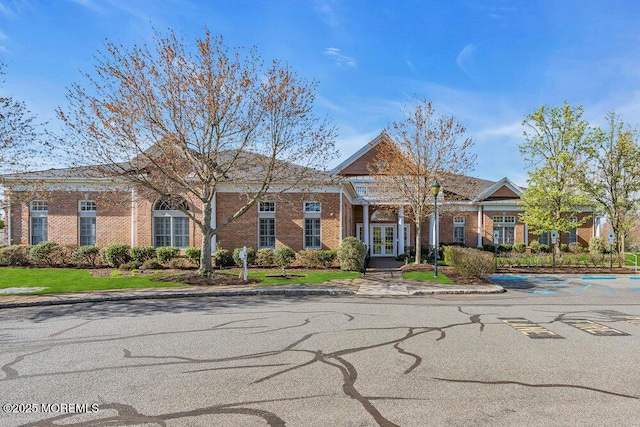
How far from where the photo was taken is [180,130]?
15047 millimetres

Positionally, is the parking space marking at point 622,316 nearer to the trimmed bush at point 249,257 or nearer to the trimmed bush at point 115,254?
the trimmed bush at point 249,257

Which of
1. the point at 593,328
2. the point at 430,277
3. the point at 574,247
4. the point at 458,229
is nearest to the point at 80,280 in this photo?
the point at 430,277

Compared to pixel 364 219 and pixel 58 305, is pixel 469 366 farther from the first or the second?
pixel 364 219

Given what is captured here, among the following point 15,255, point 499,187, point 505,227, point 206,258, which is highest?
point 499,187

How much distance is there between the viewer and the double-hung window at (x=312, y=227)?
21.9m

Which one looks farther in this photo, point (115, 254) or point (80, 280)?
point (115, 254)

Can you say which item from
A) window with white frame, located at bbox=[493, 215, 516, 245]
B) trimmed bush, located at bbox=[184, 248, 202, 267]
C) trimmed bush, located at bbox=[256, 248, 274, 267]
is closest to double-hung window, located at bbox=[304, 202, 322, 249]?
trimmed bush, located at bbox=[256, 248, 274, 267]

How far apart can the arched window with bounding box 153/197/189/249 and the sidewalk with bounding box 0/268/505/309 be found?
846cm

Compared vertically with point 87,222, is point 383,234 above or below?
below

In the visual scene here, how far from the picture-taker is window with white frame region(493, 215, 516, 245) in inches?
1216

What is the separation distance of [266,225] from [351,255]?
17.9ft

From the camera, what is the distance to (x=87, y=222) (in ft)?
72.3

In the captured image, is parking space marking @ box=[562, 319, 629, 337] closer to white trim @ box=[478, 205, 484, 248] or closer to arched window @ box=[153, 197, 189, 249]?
arched window @ box=[153, 197, 189, 249]

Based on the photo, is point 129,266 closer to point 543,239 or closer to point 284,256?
point 284,256
